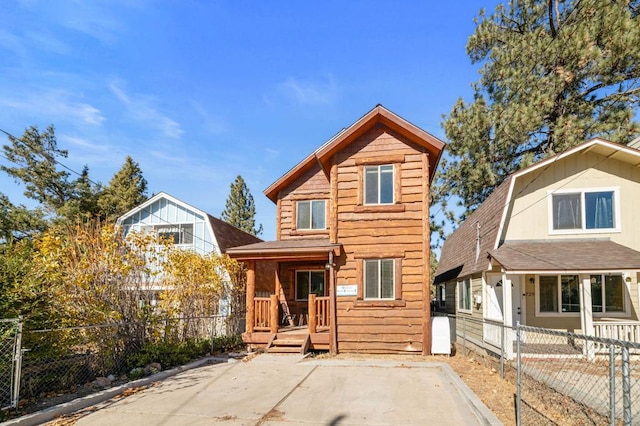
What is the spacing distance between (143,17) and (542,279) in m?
13.9

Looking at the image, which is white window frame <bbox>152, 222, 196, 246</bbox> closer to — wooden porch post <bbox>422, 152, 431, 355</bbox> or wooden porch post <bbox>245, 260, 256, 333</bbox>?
wooden porch post <bbox>245, 260, 256, 333</bbox>

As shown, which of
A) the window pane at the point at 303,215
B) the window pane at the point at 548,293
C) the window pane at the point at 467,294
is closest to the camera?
the window pane at the point at 548,293

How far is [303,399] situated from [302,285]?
882 centimetres

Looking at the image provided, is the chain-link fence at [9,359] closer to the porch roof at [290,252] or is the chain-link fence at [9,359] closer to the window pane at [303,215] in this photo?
the porch roof at [290,252]

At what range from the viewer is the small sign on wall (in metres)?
12.0

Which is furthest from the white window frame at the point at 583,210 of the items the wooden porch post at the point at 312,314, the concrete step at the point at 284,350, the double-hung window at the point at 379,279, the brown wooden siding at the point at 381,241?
the concrete step at the point at 284,350

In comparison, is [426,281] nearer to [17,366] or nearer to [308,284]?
[308,284]

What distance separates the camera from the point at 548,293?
13266mm

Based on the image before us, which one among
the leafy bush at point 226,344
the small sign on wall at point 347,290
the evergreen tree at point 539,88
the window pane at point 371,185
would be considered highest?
the evergreen tree at point 539,88

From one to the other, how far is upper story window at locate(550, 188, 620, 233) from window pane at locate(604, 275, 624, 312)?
1.52 meters

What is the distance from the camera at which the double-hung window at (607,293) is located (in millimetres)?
12359

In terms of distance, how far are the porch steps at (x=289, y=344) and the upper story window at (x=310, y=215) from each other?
5108 millimetres

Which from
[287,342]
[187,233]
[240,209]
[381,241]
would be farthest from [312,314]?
[240,209]

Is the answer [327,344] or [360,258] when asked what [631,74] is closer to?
[360,258]
